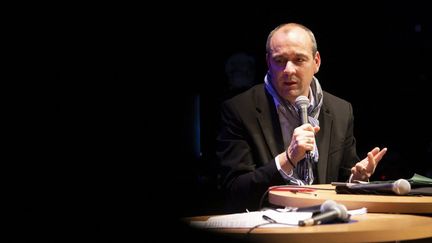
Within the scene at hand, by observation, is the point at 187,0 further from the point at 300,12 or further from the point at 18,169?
the point at 18,169

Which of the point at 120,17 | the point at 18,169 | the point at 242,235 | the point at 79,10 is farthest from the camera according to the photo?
the point at 120,17

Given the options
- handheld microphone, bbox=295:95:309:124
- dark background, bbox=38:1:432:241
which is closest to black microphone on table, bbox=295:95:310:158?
handheld microphone, bbox=295:95:309:124

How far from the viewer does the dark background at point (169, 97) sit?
3.80 ft

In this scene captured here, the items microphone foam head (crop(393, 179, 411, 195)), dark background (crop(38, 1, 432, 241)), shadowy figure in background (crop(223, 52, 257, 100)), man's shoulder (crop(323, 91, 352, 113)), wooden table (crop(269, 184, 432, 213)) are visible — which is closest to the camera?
dark background (crop(38, 1, 432, 241))

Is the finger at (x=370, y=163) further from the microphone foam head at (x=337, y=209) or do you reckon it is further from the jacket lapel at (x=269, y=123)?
the microphone foam head at (x=337, y=209)

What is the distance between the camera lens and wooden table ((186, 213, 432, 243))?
1405 mm

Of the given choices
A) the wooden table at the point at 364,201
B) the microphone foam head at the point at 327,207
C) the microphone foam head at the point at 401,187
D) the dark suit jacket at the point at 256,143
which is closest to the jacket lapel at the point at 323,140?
the dark suit jacket at the point at 256,143

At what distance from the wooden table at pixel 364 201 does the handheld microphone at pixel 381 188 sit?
3 cm

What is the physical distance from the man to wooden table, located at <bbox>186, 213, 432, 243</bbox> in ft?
3.50

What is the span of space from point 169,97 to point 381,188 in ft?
3.40

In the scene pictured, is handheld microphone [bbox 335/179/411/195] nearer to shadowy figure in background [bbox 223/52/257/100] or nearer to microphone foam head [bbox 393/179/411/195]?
microphone foam head [bbox 393/179/411/195]

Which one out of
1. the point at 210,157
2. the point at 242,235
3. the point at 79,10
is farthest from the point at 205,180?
the point at 242,235

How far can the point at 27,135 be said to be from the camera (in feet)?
4.51

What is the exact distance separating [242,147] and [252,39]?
8.80 ft
